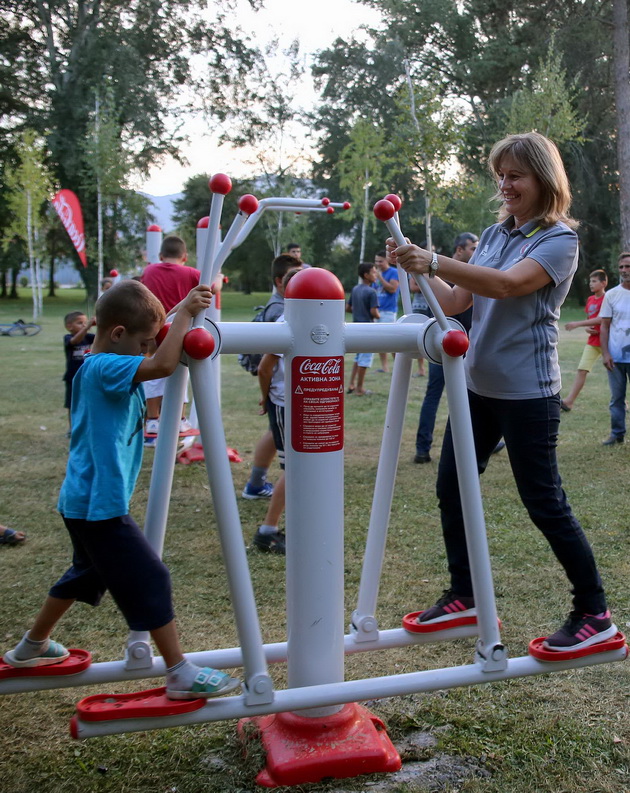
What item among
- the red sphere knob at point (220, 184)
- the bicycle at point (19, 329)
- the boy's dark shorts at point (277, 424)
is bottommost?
the bicycle at point (19, 329)

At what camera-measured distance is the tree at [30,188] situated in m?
33.4

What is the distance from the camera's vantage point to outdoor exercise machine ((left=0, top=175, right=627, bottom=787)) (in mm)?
2176

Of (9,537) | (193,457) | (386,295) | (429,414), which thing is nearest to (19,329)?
(386,295)

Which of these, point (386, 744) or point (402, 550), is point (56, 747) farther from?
point (402, 550)

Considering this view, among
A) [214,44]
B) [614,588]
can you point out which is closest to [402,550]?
[614,588]

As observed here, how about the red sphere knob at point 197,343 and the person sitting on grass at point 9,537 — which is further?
the person sitting on grass at point 9,537

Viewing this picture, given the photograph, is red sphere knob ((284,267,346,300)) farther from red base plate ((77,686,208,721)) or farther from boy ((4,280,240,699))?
red base plate ((77,686,208,721))

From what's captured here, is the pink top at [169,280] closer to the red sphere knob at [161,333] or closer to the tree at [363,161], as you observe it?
the red sphere knob at [161,333]

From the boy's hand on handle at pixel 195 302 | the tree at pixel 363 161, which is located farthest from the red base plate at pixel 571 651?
the tree at pixel 363 161

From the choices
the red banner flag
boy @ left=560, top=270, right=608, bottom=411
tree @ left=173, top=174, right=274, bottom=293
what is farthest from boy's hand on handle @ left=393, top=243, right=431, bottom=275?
tree @ left=173, top=174, right=274, bottom=293

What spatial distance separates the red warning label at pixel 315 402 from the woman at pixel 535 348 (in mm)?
480

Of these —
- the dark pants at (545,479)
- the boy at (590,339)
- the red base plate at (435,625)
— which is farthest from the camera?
the boy at (590,339)

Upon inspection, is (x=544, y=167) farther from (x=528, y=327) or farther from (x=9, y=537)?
(x=9, y=537)

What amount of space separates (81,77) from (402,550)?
121 feet
